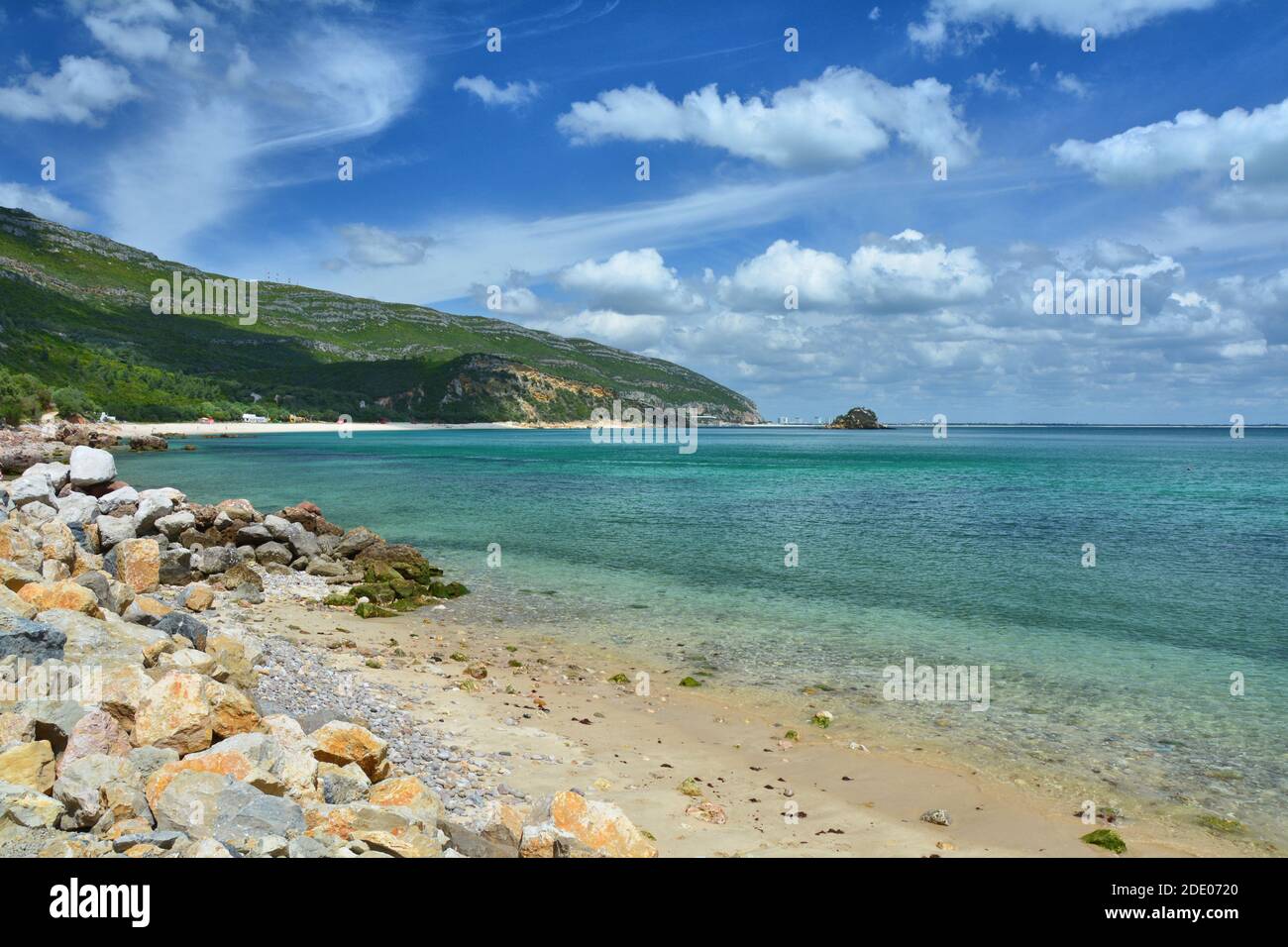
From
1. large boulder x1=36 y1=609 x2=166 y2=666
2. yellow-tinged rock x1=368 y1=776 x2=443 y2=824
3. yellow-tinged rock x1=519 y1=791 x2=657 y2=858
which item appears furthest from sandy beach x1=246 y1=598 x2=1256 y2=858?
large boulder x1=36 y1=609 x2=166 y2=666

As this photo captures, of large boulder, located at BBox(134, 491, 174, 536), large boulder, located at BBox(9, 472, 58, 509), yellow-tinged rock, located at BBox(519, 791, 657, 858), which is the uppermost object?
large boulder, located at BBox(9, 472, 58, 509)

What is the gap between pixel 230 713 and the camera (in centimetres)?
924

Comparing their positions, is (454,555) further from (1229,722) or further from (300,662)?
(1229,722)

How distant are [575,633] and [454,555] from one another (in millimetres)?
13648

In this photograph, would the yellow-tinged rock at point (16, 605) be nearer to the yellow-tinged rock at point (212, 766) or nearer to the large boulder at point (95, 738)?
the large boulder at point (95, 738)

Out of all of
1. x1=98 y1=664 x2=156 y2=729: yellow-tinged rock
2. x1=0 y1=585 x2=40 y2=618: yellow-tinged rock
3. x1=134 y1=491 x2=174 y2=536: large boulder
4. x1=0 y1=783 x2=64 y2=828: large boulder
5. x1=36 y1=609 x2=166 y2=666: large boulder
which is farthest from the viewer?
x1=134 y1=491 x2=174 y2=536: large boulder

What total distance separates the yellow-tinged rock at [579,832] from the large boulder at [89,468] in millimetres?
35421

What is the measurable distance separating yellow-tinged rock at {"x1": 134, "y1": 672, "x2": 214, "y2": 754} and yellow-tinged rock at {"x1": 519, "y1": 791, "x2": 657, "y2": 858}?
13.8 feet

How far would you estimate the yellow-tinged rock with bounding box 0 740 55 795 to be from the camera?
6977 mm

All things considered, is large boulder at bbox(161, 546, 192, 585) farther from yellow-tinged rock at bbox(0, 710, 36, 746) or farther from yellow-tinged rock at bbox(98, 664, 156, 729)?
yellow-tinged rock at bbox(0, 710, 36, 746)

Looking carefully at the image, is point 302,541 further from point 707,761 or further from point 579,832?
point 579,832

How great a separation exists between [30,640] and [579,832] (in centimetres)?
776
